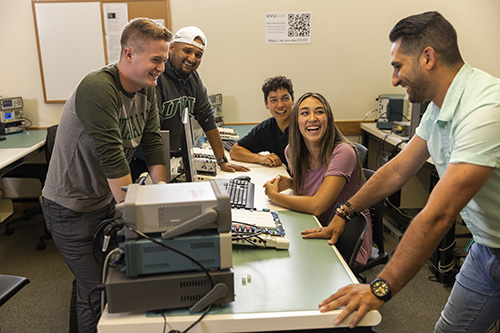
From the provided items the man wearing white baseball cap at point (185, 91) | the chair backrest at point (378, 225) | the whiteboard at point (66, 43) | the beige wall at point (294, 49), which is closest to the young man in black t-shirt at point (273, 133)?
the man wearing white baseball cap at point (185, 91)

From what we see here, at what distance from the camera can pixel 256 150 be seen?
3.15 metres

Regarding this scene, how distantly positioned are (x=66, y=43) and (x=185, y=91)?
2053 millimetres

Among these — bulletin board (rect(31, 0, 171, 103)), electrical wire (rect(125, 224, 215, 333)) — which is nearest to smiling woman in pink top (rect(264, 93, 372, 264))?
electrical wire (rect(125, 224, 215, 333))

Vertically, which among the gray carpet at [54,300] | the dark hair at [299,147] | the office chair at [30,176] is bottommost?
the gray carpet at [54,300]

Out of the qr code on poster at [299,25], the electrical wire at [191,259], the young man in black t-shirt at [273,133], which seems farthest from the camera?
the qr code on poster at [299,25]

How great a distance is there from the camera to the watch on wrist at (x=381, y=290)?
117 cm

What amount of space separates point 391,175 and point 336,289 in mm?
563

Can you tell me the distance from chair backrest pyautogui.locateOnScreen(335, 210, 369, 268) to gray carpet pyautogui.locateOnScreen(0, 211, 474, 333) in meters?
0.82

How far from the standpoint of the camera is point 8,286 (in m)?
1.85

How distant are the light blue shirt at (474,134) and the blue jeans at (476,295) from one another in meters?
0.06

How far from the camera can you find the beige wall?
13.7 feet

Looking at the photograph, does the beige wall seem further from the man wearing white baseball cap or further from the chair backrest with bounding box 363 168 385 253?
the chair backrest with bounding box 363 168 385 253

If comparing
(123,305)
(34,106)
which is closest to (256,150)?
(123,305)

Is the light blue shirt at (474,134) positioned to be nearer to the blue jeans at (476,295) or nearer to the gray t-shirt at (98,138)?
the blue jeans at (476,295)
